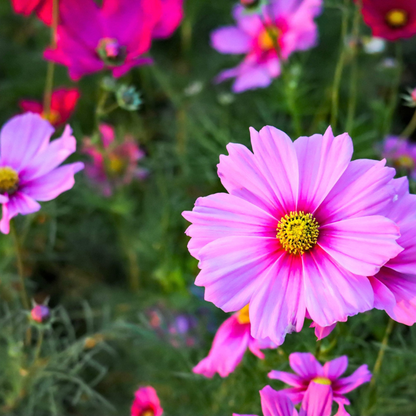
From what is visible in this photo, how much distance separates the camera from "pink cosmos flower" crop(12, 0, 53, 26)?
2.58 ft

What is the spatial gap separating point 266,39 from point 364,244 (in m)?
0.78

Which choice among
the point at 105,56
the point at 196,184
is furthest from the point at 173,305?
the point at 105,56

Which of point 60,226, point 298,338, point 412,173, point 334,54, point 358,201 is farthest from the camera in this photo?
point 334,54

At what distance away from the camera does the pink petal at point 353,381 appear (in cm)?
53

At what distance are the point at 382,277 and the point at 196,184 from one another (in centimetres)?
74

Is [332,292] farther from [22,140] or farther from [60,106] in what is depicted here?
[60,106]

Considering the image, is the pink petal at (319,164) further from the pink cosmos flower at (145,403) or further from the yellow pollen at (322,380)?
the pink cosmos flower at (145,403)

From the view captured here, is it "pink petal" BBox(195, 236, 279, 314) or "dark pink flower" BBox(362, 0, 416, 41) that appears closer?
"pink petal" BBox(195, 236, 279, 314)

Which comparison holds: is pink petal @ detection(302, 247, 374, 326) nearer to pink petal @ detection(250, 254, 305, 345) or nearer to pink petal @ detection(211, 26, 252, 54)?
pink petal @ detection(250, 254, 305, 345)

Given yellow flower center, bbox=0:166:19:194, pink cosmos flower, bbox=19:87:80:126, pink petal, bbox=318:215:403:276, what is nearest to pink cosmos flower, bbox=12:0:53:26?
pink cosmos flower, bbox=19:87:80:126

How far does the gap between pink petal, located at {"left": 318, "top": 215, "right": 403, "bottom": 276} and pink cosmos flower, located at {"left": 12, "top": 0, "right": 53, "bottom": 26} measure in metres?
0.60

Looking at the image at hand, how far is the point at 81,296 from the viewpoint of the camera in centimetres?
127

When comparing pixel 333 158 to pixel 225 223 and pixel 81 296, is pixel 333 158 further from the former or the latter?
pixel 81 296

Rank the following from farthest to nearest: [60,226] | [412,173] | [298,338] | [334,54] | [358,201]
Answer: [334,54] → [60,226] → [412,173] → [298,338] → [358,201]
